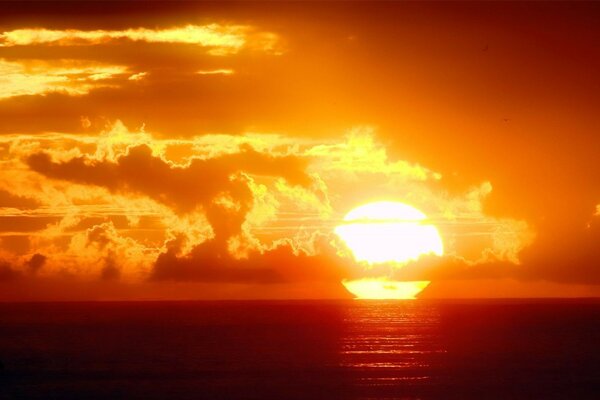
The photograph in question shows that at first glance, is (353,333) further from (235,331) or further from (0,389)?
(0,389)

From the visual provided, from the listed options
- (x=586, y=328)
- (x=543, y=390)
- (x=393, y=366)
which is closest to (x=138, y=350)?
(x=393, y=366)

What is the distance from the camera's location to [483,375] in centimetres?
6456

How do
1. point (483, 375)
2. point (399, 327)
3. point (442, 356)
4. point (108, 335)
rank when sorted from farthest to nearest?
point (399, 327), point (108, 335), point (442, 356), point (483, 375)

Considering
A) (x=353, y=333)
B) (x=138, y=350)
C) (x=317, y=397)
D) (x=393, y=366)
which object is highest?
(x=353, y=333)

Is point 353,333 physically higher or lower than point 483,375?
higher

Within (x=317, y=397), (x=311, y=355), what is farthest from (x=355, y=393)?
(x=311, y=355)

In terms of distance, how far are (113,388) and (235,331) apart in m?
72.9

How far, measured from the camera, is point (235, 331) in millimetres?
129750

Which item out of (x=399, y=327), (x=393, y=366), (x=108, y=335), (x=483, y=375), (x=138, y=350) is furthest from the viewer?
(x=399, y=327)

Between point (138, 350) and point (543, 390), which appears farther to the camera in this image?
point (138, 350)

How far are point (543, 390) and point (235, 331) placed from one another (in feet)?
254

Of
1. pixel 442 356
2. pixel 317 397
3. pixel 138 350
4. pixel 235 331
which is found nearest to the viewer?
pixel 317 397

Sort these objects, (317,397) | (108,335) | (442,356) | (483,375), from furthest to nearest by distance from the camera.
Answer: (108,335) → (442,356) → (483,375) → (317,397)

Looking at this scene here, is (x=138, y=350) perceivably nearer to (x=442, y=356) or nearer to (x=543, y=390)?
(x=442, y=356)
